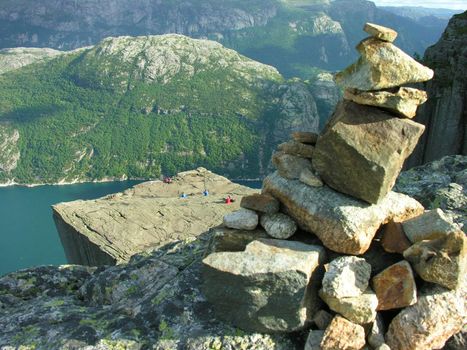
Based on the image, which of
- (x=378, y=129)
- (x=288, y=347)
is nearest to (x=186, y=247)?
(x=288, y=347)

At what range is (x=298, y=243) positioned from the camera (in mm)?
9305

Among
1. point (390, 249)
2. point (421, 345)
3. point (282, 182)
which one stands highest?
point (282, 182)

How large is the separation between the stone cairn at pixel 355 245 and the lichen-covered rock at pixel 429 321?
2cm

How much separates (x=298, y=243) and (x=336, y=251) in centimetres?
81

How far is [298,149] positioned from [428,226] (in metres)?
3.35

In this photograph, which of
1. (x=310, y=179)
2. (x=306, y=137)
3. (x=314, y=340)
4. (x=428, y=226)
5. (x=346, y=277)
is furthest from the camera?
(x=306, y=137)

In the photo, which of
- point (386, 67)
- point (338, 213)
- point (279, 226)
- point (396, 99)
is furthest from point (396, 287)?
point (386, 67)

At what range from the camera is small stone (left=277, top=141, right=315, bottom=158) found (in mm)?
10391

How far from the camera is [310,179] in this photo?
Result: 9648 millimetres

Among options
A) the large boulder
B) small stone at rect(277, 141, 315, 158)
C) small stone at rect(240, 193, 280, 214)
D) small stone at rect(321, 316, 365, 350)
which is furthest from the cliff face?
small stone at rect(321, 316, 365, 350)

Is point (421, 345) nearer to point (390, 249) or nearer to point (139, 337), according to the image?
point (390, 249)

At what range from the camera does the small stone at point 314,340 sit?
7903 millimetres

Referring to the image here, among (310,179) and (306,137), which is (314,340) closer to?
(310,179)

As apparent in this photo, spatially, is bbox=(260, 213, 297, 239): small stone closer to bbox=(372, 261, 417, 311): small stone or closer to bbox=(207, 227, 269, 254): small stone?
bbox=(207, 227, 269, 254): small stone
